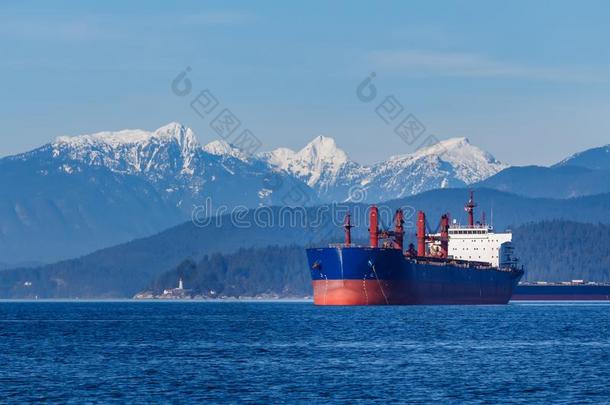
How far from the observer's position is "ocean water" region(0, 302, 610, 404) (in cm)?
7000

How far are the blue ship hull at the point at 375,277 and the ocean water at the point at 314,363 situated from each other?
2998 centimetres

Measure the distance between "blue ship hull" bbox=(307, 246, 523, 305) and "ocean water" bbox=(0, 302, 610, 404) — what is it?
98.4 feet

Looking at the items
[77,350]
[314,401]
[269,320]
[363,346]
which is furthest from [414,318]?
[314,401]

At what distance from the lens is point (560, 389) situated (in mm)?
72000

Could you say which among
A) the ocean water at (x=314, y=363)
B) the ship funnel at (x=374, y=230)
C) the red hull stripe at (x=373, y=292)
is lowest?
the ocean water at (x=314, y=363)

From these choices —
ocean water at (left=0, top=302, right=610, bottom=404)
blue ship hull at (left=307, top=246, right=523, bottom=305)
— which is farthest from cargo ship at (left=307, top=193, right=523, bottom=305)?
ocean water at (left=0, top=302, right=610, bottom=404)

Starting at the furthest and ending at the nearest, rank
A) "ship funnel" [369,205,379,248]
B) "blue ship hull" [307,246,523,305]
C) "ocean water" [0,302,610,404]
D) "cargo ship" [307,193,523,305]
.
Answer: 1. "ship funnel" [369,205,379,248]
2. "cargo ship" [307,193,523,305]
3. "blue ship hull" [307,246,523,305]
4. "ocean water" [0,302,610,404]

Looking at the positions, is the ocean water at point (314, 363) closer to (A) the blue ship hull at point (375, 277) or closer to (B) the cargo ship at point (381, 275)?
(A) the blue ship hull at point (375, 277)

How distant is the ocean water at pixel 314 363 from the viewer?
230 feet

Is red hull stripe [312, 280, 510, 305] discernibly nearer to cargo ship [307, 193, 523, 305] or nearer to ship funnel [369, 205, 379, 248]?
cargo ship [307, 193, 523, 305]

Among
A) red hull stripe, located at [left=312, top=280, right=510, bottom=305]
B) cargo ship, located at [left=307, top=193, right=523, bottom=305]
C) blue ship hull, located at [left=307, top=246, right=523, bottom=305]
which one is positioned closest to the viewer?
blue ship hull, located at [left=307, top=246, right=523, bottom=305]

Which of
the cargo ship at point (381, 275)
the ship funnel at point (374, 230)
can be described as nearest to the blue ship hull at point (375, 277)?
the cargo ship at point (381, 275)

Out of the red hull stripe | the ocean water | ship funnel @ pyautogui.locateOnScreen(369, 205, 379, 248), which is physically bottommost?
the ocean water

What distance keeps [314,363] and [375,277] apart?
3145 inches
